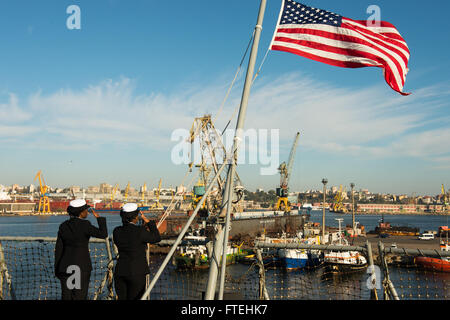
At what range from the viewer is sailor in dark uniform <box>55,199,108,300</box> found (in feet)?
15.0

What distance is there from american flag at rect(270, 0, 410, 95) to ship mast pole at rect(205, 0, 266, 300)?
1.09 meters

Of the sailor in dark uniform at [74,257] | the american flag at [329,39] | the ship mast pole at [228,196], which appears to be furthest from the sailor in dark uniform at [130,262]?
the american flag at [329,39]

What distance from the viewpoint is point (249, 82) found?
4855 millimetres

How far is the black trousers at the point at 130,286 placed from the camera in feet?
14.3

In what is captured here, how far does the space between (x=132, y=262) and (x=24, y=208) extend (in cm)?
18075

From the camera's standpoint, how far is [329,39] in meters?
6.16

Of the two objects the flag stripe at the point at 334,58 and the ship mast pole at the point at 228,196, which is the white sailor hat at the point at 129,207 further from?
the flag stripe at the point at 334,58

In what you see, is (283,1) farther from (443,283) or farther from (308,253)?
(308,253)

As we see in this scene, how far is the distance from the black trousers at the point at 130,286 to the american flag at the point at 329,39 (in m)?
4.00

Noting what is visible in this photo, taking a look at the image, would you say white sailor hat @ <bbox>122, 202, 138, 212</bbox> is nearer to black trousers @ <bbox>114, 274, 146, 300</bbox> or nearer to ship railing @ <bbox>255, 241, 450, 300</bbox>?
black trousers @ <bbox>114, 274, 146, 300</bbox>
